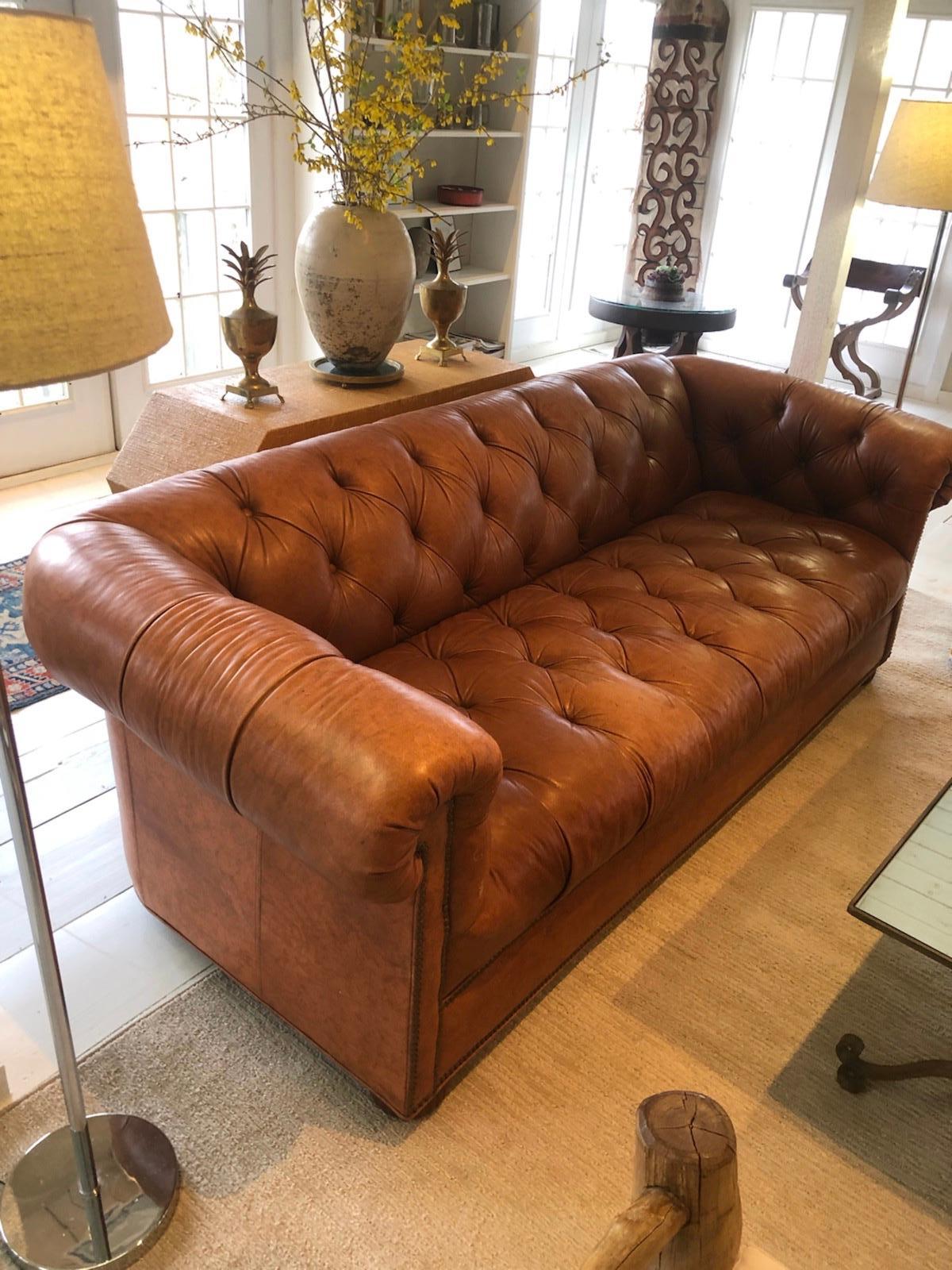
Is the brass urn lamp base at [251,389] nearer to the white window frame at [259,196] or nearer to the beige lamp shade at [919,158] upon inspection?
the white window frame at [259,196]

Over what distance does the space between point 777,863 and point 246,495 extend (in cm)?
128

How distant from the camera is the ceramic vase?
7.30ft

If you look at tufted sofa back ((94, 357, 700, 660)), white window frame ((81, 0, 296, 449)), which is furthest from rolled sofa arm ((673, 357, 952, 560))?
white window frame ((81, 0, 296, 449))

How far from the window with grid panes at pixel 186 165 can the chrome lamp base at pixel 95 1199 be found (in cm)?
270

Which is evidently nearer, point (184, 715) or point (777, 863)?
point (184, 715)

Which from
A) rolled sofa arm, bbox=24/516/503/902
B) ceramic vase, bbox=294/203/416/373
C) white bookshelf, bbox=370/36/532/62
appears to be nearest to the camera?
rolled sofa arm, bbox=24/516/503/902

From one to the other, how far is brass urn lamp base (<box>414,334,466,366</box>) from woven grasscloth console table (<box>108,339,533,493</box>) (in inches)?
9.4

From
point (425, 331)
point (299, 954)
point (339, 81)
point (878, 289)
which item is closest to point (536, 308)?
point (425, 331)

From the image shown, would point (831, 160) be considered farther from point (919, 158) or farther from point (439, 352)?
point (439, 352)

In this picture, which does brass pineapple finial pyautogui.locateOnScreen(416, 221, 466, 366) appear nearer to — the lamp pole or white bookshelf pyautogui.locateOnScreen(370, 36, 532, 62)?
white bookshelf pyautogui.locateOnScreen(370, 36, 532, 62)

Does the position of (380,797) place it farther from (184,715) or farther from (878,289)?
(878,289)

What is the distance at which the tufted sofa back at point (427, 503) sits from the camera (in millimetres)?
1658

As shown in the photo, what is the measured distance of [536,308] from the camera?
5676mm

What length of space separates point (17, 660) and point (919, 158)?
3.13 meters
